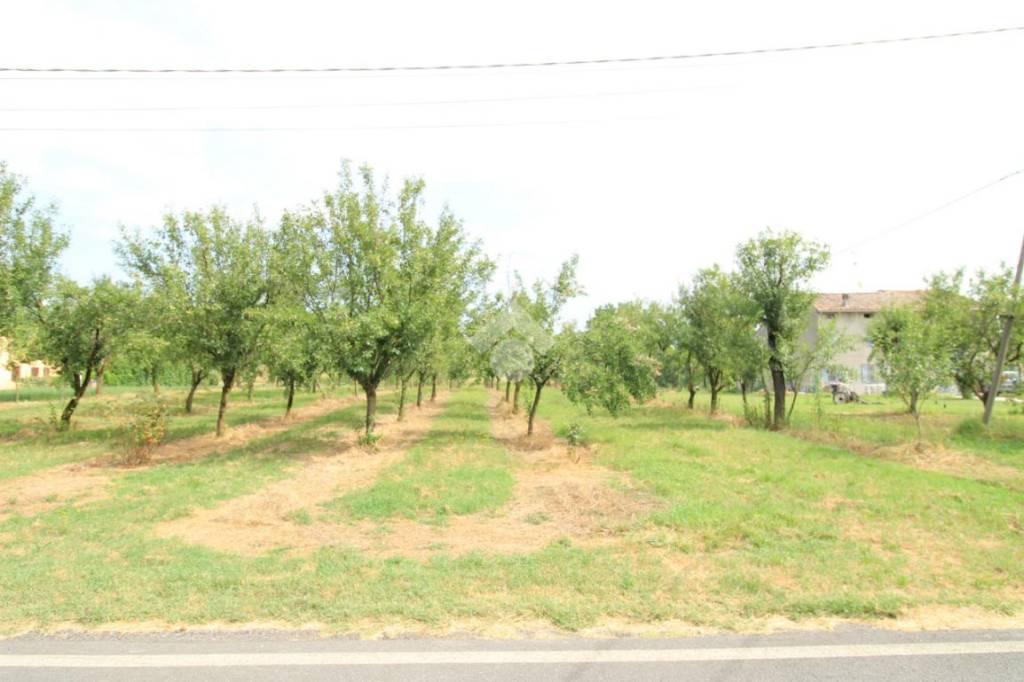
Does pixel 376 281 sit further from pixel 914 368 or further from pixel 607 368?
pixel 914 368

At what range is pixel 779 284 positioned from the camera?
23.4 meters

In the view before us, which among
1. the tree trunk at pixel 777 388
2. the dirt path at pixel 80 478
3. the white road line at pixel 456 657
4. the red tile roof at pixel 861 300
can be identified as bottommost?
the dirt path at pixel 80 478

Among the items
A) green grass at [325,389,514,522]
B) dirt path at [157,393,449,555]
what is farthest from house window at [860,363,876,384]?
dirt path at [157,393,449,555]

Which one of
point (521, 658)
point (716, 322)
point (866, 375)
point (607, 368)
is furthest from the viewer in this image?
point (866, 375)

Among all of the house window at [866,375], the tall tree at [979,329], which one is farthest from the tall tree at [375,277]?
the house window at [866,375]

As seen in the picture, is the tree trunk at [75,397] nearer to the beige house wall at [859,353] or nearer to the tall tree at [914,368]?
the tall tree at [914,368]

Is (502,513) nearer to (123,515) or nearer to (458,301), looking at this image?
(123,515)

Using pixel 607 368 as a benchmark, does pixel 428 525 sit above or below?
below

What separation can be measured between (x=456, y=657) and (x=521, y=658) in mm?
466

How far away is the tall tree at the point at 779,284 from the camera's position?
23.0 m

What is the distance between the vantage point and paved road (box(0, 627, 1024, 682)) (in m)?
3.90

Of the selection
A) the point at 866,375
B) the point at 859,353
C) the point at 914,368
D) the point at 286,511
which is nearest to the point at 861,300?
the point at 859,353

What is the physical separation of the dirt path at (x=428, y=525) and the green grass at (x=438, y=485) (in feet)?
1.07

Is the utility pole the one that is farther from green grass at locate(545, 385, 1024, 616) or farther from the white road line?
the white road line
